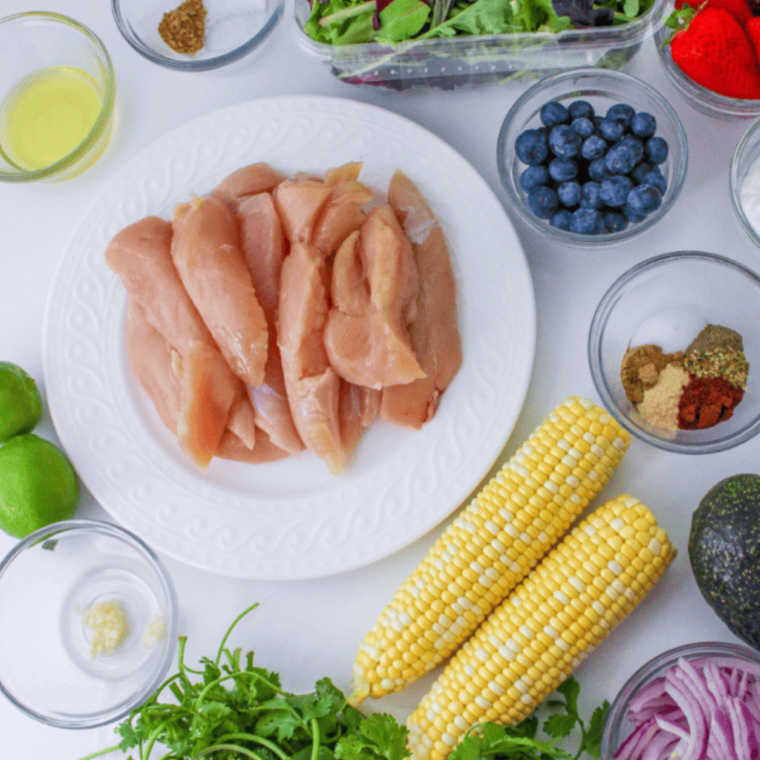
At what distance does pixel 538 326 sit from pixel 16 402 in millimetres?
1219

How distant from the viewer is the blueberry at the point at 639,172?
1605 millimetres

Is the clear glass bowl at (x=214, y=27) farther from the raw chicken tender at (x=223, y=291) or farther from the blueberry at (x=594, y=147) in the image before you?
the blueberry at (x=594, y=147)

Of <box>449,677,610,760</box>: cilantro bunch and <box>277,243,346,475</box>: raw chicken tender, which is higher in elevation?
<box>277,243,346,475</box>: raw chicken tender

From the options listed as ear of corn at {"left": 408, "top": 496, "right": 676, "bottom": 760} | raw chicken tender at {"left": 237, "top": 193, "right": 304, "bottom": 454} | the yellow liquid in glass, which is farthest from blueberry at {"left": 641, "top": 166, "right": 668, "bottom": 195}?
the yellow liquid in glass

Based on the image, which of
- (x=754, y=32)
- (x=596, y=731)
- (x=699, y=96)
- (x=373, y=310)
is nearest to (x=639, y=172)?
(x=699, y=96)

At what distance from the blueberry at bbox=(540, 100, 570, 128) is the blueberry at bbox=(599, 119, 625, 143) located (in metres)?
0.08

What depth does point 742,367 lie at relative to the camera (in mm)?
1615

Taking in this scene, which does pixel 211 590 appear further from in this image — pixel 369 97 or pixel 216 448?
pixel 369 97

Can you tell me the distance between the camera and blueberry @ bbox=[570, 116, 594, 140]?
1614 mm

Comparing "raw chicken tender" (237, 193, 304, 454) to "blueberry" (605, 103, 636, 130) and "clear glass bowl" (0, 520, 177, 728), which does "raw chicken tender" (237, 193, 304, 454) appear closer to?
"clear glass bowl" (0, 520, 177, 728)

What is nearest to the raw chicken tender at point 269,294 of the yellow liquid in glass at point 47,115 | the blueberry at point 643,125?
the yellow liquid in glass at point 47,115

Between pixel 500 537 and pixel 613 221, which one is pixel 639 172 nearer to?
pixel 613 221

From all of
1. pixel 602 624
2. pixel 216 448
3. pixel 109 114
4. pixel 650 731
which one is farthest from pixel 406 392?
pixel 109 114

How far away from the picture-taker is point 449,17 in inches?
64.9
